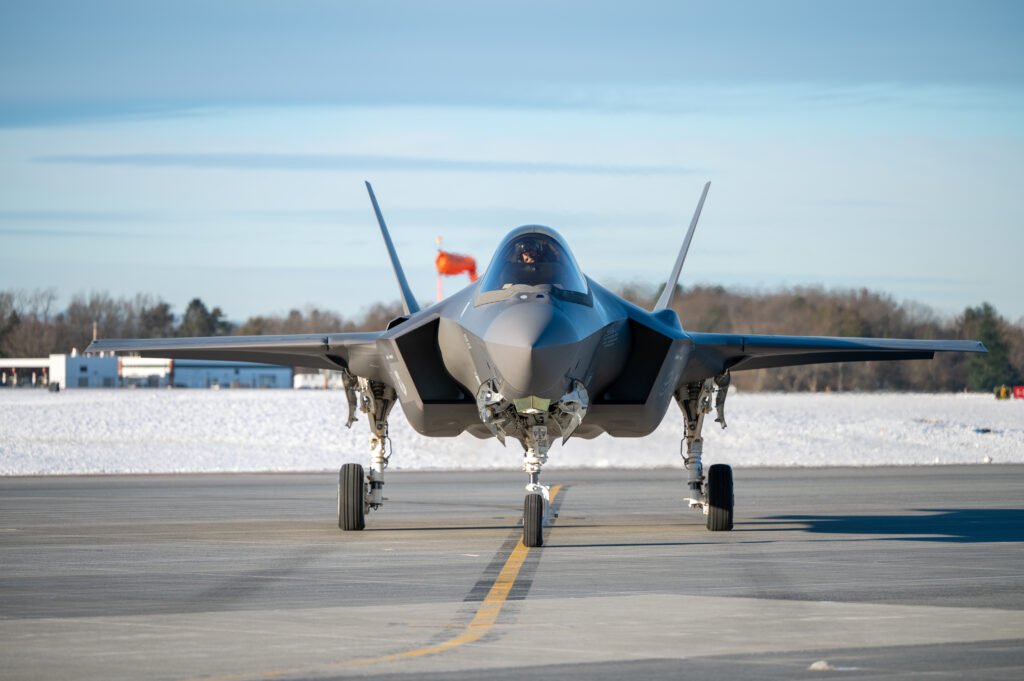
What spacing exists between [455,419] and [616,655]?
24.1 feet

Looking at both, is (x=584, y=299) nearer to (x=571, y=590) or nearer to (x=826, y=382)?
(x=571, y=590)

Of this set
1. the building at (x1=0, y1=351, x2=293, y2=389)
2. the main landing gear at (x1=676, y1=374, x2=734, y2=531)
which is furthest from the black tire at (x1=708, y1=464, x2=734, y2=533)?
the building at (x1=0, y1=351, x2=293, y2=389)

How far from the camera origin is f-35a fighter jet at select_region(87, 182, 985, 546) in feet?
40.7

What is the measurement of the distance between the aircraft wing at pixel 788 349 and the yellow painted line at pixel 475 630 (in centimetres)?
455

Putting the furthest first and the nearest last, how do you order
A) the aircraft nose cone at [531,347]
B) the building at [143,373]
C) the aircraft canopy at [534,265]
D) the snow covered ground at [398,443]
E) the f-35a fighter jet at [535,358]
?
the building at [143,373], the snow covered ground at [398,443], the aircraft canopy at [534,265], the f-35a fighter jet at [535,358], the aircraft nose cone at [531,347]

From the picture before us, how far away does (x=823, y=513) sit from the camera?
17.6 meters

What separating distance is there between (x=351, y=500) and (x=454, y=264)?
24.4 m

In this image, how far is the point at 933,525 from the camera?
15812 mm

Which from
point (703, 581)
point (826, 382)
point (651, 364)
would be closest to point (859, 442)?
point (651, 364)

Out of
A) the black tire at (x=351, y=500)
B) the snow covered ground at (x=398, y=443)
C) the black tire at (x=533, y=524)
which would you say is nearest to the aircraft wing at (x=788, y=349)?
the black tire at (x=533, y=524)

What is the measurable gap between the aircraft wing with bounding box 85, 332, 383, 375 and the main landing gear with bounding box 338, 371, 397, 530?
385 millimetres

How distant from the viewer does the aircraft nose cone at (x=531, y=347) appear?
1184 cm

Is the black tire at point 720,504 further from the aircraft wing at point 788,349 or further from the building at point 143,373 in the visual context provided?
the building at point 143,373

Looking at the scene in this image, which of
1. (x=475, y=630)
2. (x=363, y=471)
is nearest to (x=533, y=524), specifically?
(x=363, y=471)
